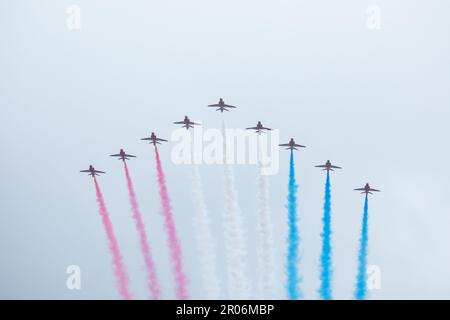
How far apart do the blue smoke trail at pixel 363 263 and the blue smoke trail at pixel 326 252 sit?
1.97 meters

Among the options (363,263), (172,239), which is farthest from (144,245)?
(363,263)

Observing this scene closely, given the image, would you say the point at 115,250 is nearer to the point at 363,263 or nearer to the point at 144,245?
the point at 144,245

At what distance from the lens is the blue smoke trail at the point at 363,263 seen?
51906 millimetres

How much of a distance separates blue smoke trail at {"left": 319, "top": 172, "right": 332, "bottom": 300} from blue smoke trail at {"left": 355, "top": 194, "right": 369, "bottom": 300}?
197 cm

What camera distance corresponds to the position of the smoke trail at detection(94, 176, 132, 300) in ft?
171

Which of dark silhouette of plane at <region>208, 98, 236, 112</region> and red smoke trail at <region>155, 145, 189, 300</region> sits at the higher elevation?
dark silhouette of plane at <region>208, 98, 236, 112</region>

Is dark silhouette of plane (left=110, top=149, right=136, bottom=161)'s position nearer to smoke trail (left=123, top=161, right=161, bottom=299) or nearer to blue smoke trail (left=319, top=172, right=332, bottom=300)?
smoke trail (left=123, top=161, right=161, bottom=299)

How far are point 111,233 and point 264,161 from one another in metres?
11.9

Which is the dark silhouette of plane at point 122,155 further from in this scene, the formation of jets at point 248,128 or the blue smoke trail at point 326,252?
the blue smoke trail at point 326,252

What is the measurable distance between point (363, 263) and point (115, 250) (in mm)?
17253

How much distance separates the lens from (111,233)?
53.2 metres

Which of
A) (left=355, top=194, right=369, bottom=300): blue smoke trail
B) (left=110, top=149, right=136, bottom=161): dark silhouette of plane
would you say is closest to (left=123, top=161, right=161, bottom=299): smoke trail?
(left=110, top=149, right=136, bottom=161): dark silhouette of plane

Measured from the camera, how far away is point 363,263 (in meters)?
52.9
